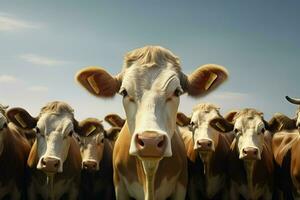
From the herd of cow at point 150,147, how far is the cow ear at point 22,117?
0.02 m

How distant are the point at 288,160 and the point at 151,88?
4708 mm

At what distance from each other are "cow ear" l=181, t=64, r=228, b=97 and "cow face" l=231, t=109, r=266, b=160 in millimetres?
2484

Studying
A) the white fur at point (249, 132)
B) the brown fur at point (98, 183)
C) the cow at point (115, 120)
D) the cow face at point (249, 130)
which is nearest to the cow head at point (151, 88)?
the cow face at point (249, 130)

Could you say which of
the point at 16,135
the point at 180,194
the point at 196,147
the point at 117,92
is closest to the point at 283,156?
the point at 196,147

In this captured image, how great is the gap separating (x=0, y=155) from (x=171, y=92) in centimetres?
378

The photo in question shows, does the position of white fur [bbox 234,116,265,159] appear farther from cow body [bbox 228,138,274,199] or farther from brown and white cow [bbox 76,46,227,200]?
brown and white cow [bbox 76,46,227,200]

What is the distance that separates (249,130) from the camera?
8086mm

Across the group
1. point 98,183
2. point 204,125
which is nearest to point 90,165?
point 98,183

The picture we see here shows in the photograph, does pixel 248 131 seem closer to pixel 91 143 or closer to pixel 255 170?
pixel 255 170

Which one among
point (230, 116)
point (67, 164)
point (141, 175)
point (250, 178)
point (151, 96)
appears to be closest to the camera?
point (151, 96)

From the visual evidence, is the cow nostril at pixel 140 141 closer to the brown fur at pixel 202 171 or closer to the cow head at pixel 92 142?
the cow head at pixel 92 142

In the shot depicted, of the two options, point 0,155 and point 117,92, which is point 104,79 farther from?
→ point 0,155

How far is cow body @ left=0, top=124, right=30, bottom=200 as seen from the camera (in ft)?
23.1

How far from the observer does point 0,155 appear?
7.09 meters
